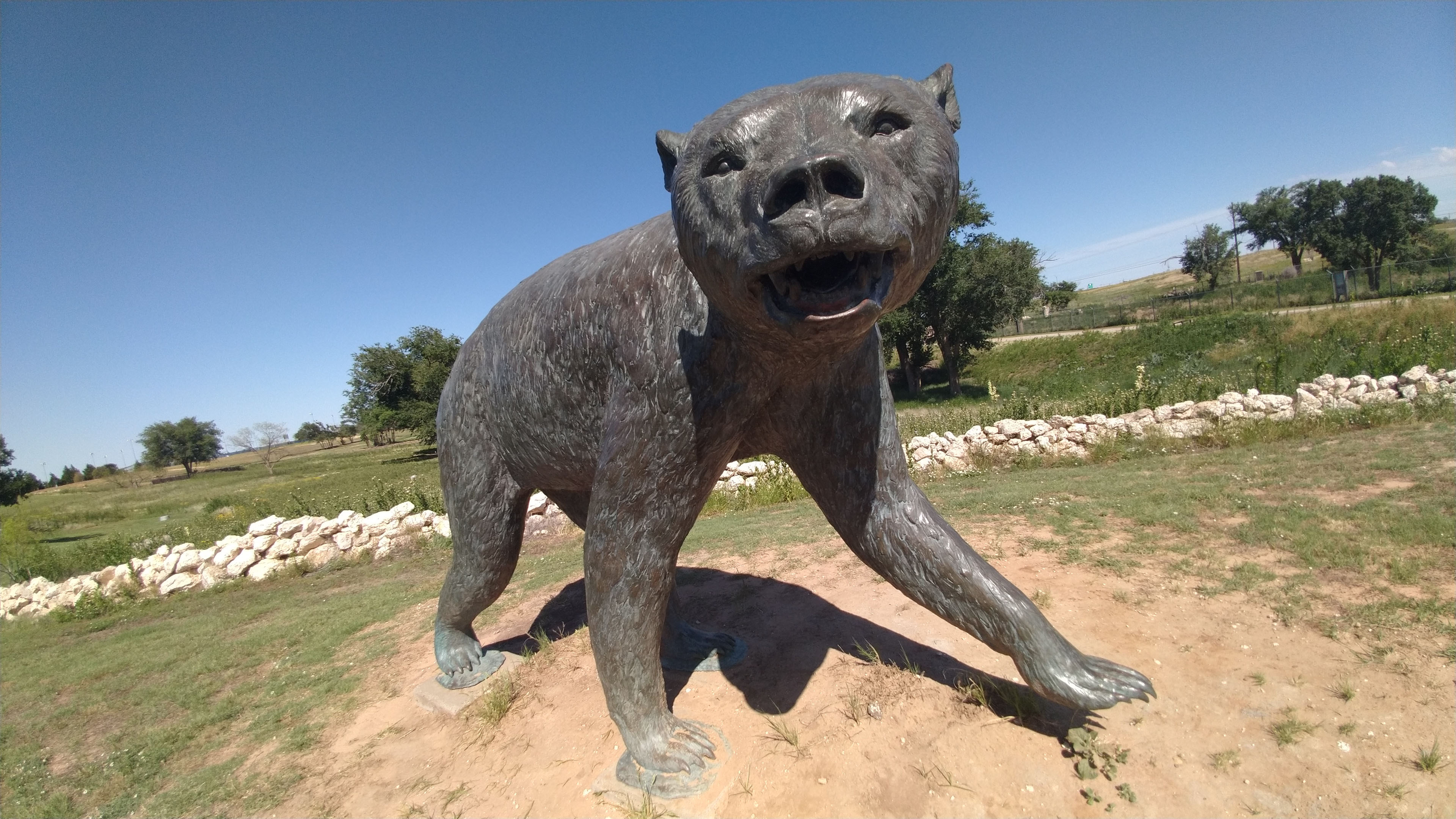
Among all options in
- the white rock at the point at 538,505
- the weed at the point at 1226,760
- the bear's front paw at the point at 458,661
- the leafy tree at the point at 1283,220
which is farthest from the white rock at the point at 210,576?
the leafy tree at the point at 1283,220

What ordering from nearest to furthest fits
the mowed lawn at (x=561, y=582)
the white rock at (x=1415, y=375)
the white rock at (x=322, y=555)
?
the mowed lawn at (x=561, y=582) < the white rock at (x=322, y=555) < the white rock at (x=1415, y=375)

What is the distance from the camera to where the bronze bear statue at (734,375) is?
1.48 metres

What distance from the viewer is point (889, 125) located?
1560 millimetres

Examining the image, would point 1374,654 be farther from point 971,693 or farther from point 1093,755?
point 971,693

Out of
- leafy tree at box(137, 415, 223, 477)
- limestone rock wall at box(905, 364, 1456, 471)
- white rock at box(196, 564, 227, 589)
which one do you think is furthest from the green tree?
leafy tree at box(137, 415, 223, 477)

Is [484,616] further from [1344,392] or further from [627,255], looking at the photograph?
→ [1344,392]

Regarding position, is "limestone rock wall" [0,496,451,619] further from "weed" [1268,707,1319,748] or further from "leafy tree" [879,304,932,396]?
"leafy tree" [879,304,932,396]

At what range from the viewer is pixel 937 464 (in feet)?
28.6

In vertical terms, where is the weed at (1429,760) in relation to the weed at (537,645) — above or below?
below

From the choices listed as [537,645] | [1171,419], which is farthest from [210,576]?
[1171,419]

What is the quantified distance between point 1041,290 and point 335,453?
51863mm

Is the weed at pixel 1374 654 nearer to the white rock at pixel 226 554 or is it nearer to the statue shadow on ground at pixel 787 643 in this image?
the statue shadow on ground at pixel 787 643

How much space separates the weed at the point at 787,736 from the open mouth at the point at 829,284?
5.98 ft

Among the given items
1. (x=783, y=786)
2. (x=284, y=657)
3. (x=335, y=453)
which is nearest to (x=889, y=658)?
(x=783, y=786)
